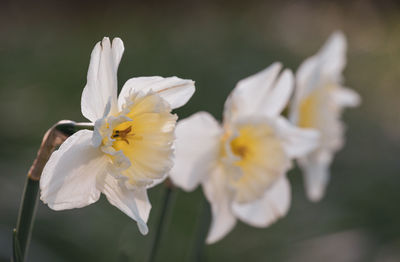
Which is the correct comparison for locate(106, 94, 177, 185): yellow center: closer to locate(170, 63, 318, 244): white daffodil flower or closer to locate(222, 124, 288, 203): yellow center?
locate(170, 63, 318, 244): white daffodil flower

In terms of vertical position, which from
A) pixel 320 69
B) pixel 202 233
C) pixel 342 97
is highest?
pixel 320 69

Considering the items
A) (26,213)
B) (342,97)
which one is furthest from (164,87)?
(342,97)

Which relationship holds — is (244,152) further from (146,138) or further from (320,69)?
(146,138)

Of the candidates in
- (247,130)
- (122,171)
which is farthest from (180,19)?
(122,171)

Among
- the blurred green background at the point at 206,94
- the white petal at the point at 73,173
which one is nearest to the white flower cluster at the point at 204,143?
the white petal at the point at 73,173

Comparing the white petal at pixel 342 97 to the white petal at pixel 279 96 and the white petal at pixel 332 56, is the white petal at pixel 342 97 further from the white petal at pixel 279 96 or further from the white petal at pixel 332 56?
the white petal at pixel 279 96

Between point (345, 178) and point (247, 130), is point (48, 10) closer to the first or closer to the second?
point (345, 178)

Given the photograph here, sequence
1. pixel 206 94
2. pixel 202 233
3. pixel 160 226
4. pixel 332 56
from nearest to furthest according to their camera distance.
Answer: pixel 160 226, pixel 202 233, pixel 332 56, pixel 206 94
